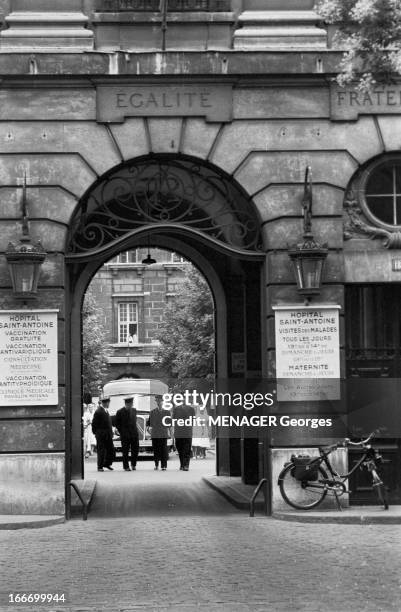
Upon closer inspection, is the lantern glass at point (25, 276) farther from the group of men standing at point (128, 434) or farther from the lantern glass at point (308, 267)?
the group of men standing at point (128, 434)

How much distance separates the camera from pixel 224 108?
674 inches

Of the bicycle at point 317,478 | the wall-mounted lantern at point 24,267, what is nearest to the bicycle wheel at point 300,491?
the bicycle at point 317,478

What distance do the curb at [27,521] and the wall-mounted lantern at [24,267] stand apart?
295cm

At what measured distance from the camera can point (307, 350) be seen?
663 inches

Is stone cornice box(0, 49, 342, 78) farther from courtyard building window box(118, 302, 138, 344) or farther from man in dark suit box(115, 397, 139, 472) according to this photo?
courtyard building window box(118, 302, 138, 344)

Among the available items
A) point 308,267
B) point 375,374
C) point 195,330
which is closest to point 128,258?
point 195,330

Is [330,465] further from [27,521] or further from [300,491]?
[27,521]

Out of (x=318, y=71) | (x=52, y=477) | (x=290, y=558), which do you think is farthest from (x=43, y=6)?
(x=290, y=558)

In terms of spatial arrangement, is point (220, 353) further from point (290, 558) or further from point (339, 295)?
point (290, 558)

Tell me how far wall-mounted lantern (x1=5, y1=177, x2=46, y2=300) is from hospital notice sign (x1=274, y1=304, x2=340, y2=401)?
3.35 meters

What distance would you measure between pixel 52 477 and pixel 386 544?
16.6 ft

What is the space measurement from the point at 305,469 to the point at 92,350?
134 feet

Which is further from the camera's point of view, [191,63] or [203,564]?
[191,63]

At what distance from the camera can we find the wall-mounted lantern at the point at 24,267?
16.2m
